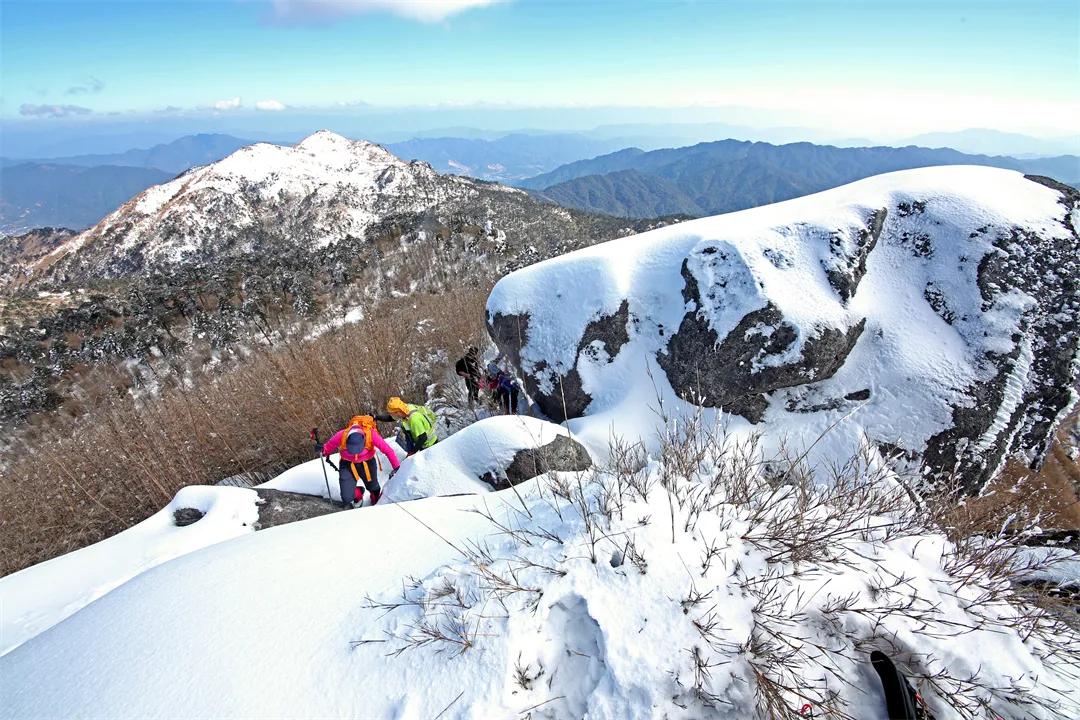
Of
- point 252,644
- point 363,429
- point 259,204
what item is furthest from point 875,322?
point 259,204

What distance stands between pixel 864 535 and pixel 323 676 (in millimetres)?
2982

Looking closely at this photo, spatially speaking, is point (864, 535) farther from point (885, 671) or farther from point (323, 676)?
point (323, 676)

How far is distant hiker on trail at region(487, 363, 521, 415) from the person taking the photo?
7816 millimetres

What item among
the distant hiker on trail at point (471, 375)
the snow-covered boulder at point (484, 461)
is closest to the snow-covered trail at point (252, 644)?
the snow-covered boulder at point (484, 461)

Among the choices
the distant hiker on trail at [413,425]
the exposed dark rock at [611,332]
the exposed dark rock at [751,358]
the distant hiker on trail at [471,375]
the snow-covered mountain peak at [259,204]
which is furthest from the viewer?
the snow-covered mountain peak at [259,204]

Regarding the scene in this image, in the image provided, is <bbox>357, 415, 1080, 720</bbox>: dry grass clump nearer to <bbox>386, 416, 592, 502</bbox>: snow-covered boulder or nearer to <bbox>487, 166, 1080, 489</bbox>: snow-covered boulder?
<bbox>386, 416, 592, 502</bbox>: snow-covered boulder

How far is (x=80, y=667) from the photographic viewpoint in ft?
7.81

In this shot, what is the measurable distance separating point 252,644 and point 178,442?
6325 mm

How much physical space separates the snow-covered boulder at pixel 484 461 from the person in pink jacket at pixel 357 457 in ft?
1.01

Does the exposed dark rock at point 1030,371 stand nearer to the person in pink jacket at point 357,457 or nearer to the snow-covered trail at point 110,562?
the person in pink jacket at point 357,457

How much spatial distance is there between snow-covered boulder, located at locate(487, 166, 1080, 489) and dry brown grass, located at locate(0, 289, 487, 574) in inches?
158

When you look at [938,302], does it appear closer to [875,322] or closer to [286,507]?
[875,322]

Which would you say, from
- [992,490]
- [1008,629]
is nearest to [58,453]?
[1008,629]

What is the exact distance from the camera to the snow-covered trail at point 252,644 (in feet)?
6.76
